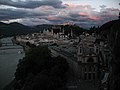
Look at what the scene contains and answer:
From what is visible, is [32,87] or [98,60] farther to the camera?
[98,60]

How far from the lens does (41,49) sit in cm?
1748

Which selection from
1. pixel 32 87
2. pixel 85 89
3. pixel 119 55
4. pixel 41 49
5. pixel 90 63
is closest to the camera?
pixel 119 55

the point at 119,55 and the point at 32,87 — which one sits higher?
the point at 119,55

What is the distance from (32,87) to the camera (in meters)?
8.99

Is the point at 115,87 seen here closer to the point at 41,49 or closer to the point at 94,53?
the point at 94,53

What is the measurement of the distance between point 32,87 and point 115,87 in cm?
286

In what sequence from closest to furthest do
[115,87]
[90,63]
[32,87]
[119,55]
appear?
[115,87], [119,55], [32,87], [90,63]

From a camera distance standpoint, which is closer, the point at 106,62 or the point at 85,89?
the point at 85,89

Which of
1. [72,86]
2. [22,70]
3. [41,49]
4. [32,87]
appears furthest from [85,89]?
[41,49]

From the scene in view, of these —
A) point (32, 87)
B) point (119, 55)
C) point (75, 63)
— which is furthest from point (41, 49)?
point (119, 55)

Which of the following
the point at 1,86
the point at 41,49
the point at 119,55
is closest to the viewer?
the point at 119,55

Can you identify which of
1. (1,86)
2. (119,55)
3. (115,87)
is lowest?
(1,86)

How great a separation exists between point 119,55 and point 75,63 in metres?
7.48

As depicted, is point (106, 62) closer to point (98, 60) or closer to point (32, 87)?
point (98, 60)
